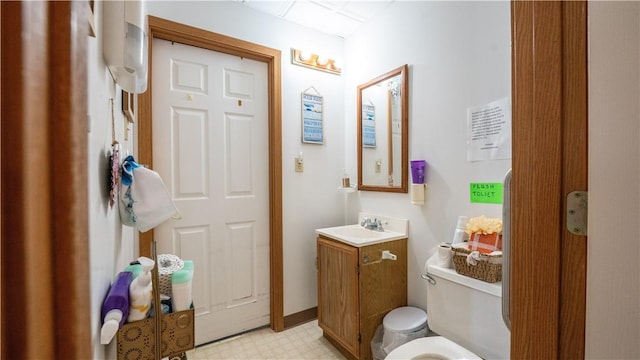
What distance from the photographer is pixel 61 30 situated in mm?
327

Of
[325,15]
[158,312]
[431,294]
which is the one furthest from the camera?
[325,15]

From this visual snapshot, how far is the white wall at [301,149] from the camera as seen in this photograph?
209 cm

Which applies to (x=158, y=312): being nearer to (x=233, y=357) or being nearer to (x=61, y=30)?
(x=61, y=30)

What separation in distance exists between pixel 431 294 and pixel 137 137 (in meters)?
1.88

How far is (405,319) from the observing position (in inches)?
66.4

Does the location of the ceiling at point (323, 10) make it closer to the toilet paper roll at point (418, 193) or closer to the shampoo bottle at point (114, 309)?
the toilet paper roll at point (418, 193)

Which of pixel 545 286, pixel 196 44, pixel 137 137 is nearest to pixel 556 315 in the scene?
pixel 545 286

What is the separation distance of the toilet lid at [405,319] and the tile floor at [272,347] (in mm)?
444

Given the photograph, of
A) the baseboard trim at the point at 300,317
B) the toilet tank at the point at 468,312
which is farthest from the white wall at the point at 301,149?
the toilet tank at the point at 468,312

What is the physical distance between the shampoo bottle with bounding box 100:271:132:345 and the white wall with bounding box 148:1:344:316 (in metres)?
1.48

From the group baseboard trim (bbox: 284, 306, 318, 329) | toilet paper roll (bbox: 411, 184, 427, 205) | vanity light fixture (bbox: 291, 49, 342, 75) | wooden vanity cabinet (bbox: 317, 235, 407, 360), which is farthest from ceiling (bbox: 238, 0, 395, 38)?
baseboard trim (bbox: 284, 306, 318, 329)

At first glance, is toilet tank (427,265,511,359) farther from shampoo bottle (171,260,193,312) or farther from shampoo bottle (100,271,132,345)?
shampoo bottle (100,271,132,345)

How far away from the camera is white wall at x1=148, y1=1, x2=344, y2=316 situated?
2.09 meters

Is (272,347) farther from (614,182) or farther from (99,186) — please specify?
(614,182)
